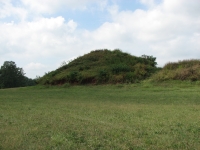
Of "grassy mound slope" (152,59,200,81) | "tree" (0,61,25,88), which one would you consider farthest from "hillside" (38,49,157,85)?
"tree" (0,61,25,88)

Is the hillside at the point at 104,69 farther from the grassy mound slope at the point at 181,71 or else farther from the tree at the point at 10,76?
the tree at the point at 10,76

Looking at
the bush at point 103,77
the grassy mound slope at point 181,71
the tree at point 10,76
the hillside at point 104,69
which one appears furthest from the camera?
the tree at point 10,76

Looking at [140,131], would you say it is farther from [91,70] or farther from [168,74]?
[91,70]

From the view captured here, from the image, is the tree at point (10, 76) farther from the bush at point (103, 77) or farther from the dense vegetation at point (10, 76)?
the bush at point (103, 77)

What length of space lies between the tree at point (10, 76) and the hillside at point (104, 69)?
24.5 metres

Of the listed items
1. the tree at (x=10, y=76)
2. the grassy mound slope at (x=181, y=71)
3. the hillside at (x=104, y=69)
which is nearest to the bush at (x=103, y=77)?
the hillside at (x=104, y=69)

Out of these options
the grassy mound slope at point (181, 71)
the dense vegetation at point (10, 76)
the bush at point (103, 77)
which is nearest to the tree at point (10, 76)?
the dense vegetation at point (10, 76)

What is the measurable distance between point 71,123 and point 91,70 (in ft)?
65.6

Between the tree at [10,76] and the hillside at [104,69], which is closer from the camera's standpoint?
the hillside at [104,69]

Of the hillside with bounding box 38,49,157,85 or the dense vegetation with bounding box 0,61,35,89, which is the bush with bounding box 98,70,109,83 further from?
the dense vegetation with bounding box 0,61,35,89

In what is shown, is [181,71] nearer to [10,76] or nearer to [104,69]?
[104,69]

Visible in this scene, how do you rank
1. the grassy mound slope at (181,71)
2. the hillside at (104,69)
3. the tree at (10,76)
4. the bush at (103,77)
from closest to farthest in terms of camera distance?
the grassy mound slope at (181,71) → the hillside at (104,69) → the bush at (103,77) → the tree at (10,76)

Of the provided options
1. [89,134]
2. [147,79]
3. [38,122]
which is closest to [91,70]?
[147,79]

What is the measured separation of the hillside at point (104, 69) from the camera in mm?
24673
